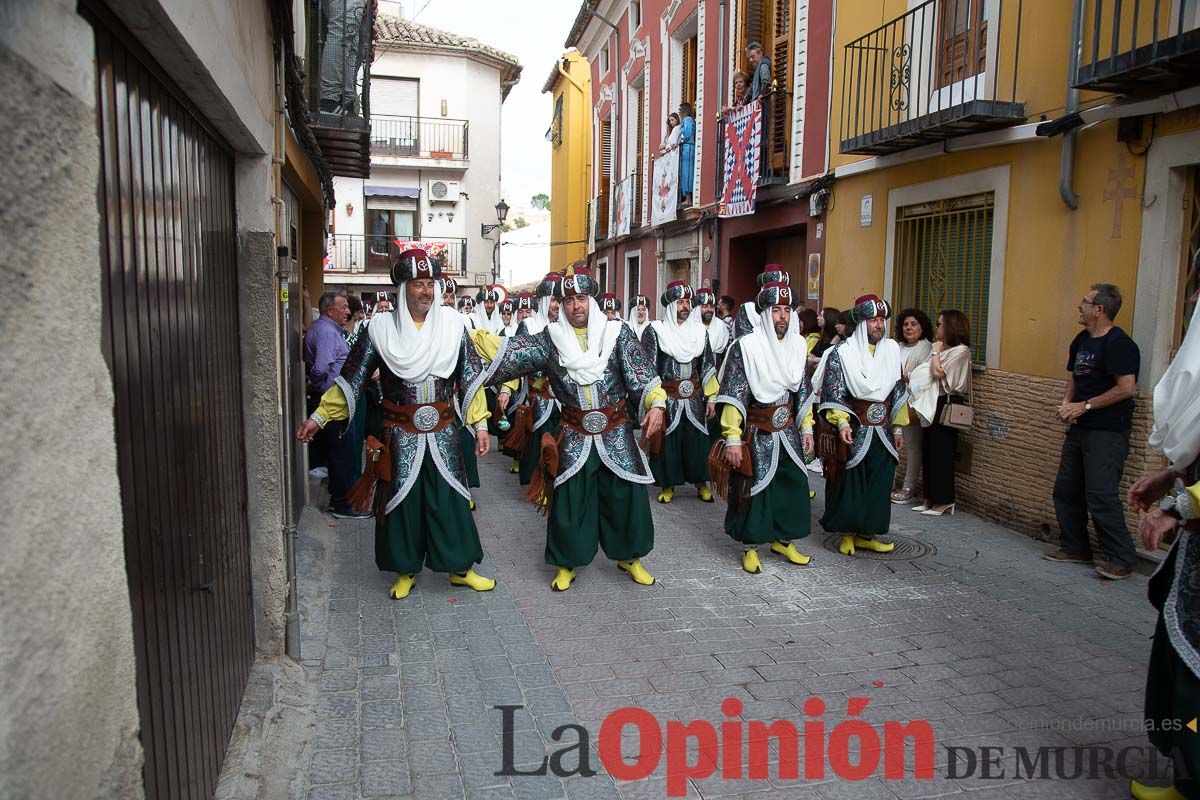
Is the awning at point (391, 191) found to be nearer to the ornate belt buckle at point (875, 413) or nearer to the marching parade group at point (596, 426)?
the marching parade group at point (596, 426)

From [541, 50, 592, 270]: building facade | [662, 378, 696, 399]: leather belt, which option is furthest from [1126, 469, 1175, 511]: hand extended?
[541, 50, 592, 270]: building facade

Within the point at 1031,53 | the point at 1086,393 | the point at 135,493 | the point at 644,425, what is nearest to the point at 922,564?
the point at 1086,393

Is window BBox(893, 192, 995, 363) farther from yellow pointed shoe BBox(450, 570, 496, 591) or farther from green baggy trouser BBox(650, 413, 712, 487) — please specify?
yellow pointed shoe BBox(450, 570, 496, 591)

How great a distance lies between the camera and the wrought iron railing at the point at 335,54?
712 centimetres

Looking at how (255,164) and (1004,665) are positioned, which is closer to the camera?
(255,164)

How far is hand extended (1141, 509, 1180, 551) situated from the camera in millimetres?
2801

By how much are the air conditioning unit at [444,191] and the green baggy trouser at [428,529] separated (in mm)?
21775

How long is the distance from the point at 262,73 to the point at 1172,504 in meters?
3.86

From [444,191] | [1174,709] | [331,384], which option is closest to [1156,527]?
[1174,709]

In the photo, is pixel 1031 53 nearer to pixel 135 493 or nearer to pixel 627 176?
pixel 135 493

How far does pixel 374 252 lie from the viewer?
82.7ft

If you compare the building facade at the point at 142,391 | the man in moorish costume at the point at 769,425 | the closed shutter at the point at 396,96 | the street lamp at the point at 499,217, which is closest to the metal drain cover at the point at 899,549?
the man in moorish costume at the point at 769,425

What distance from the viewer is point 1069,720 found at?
12.0ft

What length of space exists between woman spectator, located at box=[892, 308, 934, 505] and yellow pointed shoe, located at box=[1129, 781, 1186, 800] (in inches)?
171
